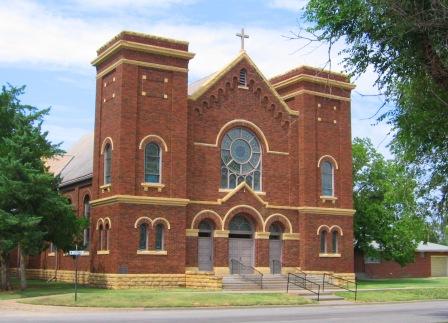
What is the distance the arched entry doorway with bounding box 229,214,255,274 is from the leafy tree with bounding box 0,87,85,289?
8446mm

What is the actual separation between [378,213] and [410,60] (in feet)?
121

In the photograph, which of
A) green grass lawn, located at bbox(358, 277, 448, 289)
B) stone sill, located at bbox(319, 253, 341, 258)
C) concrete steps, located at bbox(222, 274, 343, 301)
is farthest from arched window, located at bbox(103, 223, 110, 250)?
Result: green grass lawn, located at bbox(358, 277, 448, 289)

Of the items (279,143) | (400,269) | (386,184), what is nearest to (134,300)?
(279,143)

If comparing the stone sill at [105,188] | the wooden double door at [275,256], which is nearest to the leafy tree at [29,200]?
the stone sill at [105,188]

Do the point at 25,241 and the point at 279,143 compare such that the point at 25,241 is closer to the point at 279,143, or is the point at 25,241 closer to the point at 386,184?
the point at 279,143

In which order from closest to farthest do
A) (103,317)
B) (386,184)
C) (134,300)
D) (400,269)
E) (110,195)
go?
(103,317), (134,300), (110,195), (386,184), (400,269)

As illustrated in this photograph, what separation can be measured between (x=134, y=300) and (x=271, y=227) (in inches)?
572

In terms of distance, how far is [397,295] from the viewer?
35344 mm

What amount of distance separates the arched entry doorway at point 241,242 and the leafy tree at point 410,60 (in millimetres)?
19960

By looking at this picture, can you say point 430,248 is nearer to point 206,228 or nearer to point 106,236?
point 206,228

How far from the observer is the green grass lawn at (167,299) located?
2716 centimetres

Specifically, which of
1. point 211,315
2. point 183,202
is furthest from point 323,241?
point 211,315

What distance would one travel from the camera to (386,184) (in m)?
51.6

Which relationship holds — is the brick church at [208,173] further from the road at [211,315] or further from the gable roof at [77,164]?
the road at [211,315]
